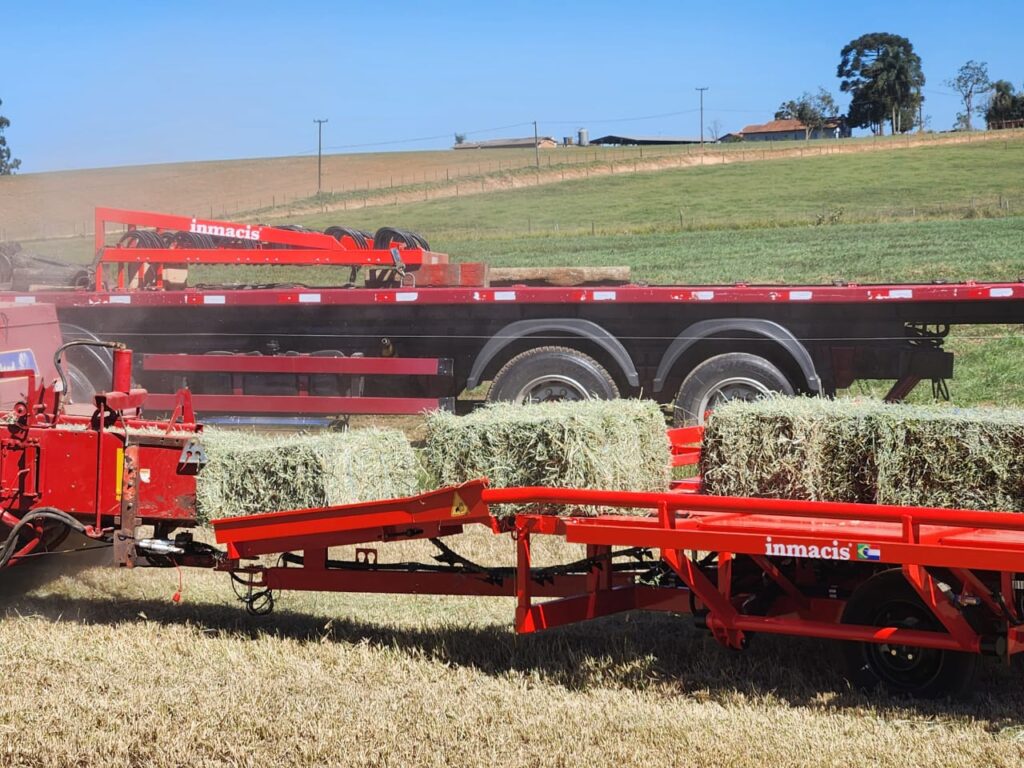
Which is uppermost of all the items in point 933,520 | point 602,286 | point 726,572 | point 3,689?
point 602,286

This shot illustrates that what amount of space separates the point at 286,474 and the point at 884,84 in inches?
4287

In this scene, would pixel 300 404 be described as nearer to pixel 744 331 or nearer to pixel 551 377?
pixel 551 377

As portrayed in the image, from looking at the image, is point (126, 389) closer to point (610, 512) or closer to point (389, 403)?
point (610, 512)

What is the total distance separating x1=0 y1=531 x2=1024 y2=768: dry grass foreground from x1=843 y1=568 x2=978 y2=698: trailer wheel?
11cm

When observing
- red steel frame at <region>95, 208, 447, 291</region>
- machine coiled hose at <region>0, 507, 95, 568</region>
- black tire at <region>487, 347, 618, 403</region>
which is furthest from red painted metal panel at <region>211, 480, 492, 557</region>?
red steel frame at <region>95, 208, 447, 291</region>

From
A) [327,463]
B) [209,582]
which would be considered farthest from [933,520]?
[209,582]

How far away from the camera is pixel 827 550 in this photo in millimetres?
4953

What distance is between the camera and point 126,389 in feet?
21.5

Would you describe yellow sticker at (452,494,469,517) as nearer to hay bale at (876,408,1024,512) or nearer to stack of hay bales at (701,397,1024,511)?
stack of hay bales at (701,397,1024,511)

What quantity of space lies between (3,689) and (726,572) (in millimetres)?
3166

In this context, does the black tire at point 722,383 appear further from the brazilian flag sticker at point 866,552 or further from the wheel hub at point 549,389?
the brazilian flag sticker at point 866,552

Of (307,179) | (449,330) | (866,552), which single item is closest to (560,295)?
(449,330)

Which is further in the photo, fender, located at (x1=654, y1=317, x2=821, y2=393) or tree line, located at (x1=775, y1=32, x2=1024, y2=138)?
tree line, located at (x1=775, y1=32, x2=1024, y2=138)

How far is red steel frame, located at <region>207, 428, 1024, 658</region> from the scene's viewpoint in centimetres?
484
